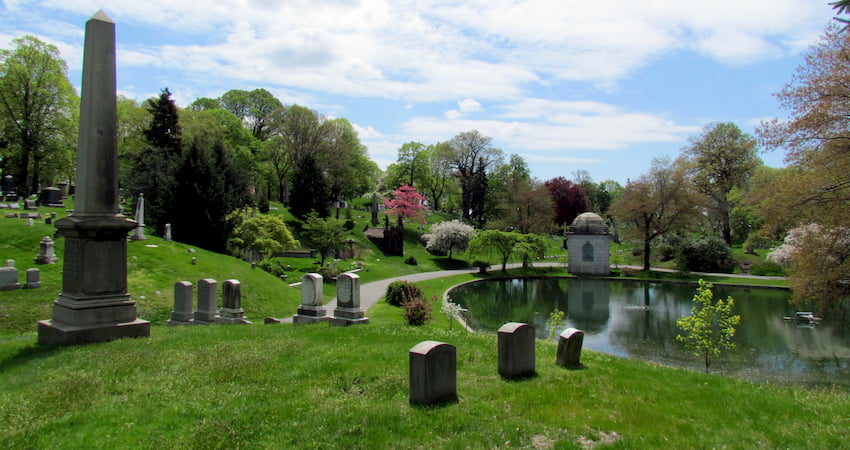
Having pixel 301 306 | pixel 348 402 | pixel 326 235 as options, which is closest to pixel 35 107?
pixel 326 235

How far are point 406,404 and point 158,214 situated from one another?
102 ft

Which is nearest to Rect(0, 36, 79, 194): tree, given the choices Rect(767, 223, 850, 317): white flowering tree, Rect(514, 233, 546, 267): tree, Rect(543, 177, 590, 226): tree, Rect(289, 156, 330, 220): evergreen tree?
Rect(289, 156, 330, 220): evergreen tree

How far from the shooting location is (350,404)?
20.4 feet

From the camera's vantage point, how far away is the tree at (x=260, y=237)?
29766 millimetres

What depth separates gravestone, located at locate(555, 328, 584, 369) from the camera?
8477 millimetres

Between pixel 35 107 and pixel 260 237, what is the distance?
767 inches

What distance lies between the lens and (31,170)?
37.2 meters

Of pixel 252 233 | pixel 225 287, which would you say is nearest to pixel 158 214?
pixel 252 233

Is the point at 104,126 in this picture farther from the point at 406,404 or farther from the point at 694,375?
the point at 694,375

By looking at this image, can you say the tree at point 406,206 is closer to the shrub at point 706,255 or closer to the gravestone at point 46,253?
the shrub at point 706,255

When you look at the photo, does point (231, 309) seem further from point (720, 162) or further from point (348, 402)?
point (720, 162)

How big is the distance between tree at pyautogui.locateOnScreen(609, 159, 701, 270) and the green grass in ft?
130

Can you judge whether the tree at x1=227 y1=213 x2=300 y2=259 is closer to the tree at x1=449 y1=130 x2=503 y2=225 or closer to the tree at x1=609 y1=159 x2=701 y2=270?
the tree at x1=609 y1=159 x2=701 y2=270

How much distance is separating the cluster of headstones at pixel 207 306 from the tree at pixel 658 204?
38992 millimetres
